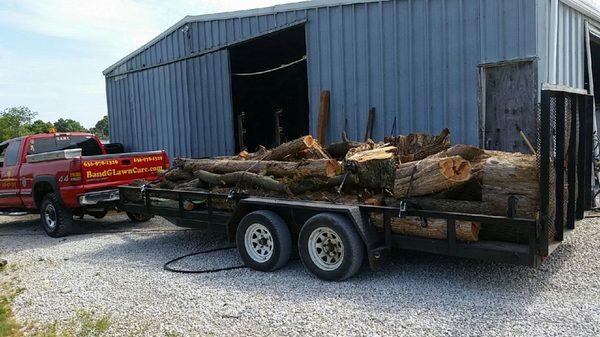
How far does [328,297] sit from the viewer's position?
17.5 ft

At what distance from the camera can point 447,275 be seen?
5.89m

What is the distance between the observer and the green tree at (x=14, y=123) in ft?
134

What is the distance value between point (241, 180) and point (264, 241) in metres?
1.23

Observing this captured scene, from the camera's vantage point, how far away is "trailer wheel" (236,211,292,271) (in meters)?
6.38

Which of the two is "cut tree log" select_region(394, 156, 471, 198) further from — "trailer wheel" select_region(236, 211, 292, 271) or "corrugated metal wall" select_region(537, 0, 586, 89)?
"corrugated metal wall" select_region(537, 0, 586, 89)

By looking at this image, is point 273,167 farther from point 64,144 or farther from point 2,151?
point 2,151

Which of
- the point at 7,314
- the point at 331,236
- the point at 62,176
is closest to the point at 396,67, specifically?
the point at 331,236

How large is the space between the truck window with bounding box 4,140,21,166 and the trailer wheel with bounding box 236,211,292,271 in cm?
662

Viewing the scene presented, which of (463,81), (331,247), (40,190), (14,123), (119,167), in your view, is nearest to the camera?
(331,247)

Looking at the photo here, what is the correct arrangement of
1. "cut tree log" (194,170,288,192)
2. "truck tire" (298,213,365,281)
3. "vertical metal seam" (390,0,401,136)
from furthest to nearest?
1. "vertical metal seam" (390,0,401,136)
2. "cut tree log" (194,170,288,192)
3. "truck tire" (298,213,365,281)

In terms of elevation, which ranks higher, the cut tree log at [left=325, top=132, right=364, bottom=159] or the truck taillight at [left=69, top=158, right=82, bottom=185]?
the cut tree log at [left=325, top=132, right=364, bottom=159]

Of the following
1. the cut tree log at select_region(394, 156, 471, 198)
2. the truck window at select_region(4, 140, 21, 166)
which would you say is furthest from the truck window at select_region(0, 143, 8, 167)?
the cut tree log at select_region(394, 156, 471, 198)

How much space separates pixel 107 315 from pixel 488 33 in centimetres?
702

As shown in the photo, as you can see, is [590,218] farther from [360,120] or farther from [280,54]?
[280,54]
